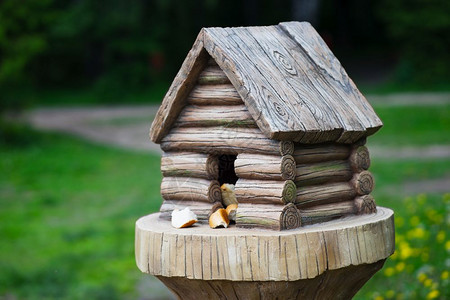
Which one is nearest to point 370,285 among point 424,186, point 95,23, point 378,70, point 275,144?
point 275,144

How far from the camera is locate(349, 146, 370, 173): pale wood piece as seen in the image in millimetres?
3594

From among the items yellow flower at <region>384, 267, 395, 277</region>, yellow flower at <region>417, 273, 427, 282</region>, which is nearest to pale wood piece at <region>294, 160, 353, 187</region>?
yellow flower at <region>417, 273, 427, 282</region>

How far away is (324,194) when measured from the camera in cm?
349

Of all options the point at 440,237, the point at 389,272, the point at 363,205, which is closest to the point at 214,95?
the point at 363,205

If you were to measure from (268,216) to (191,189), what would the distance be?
1.61ft

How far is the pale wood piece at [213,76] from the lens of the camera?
3.50 metres

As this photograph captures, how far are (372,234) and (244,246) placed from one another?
59cm

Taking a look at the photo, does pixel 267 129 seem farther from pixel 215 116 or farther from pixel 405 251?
pixel 405 251

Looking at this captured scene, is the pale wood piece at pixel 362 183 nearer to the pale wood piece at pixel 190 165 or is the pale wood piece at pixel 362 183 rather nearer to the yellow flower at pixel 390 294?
the pale wood piece at pixel 190 165

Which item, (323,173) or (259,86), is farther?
(323,173)

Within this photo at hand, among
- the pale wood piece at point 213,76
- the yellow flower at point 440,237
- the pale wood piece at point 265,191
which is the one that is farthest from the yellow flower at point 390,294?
the pale wood piece at point 213,76

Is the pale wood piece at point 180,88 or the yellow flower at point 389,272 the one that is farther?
the yellow flower at point 389,272

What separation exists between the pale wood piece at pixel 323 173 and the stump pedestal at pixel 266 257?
0.20m

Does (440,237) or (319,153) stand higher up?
(319,153)
